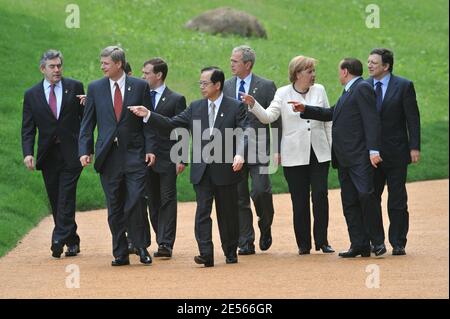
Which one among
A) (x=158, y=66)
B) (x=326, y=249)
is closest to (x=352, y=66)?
(x=326, y=249)

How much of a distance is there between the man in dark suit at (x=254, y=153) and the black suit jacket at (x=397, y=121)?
122cm

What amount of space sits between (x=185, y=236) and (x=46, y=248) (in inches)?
74.3

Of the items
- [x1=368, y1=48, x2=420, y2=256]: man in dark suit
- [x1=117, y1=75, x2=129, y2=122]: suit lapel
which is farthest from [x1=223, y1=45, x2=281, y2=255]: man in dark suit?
[x1=117, y1=75, x2=129, y2=122]: suit lapel

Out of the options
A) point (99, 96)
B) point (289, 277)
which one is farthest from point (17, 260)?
point (289, 277)

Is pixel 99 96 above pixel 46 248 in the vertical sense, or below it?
above

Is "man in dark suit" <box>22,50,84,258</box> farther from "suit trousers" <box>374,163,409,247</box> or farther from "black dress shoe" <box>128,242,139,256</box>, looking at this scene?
"suit trousers" <box>374,163,409,247</box>

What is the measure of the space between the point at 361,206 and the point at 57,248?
3.36m

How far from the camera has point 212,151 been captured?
12391 mm

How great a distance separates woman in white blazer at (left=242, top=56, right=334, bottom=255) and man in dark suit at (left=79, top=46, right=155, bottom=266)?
1.57m

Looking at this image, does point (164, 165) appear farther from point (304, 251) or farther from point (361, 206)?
point (361, 206)

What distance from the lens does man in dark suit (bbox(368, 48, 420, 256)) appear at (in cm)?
1295

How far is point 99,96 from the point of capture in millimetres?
12625
